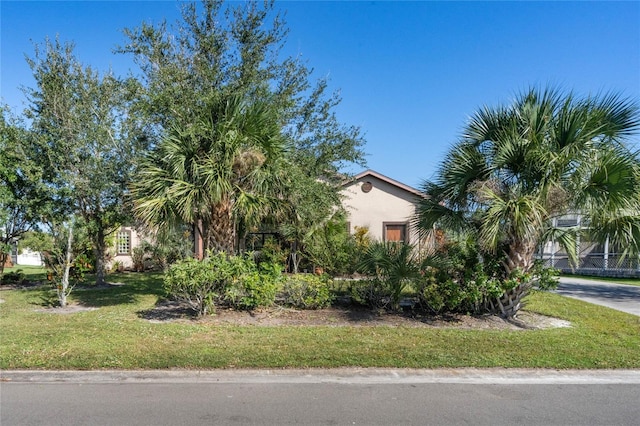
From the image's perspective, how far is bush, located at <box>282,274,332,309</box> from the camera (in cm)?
934

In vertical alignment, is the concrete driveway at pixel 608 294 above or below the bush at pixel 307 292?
below

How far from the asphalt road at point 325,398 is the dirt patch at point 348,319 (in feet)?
8.63

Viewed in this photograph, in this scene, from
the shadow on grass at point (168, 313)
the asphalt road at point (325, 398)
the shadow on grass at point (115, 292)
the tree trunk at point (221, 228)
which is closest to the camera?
the asphalt road at point (325, 398)

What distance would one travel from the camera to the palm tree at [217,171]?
9266 millimetres

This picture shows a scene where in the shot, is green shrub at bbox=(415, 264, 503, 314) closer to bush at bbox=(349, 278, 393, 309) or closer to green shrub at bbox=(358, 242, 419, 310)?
green shrub at bbox=(358, 242, 419, 310)

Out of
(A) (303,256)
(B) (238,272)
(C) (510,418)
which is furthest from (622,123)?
(A) (303,256)

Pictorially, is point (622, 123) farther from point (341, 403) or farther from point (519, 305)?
point (341, 403)

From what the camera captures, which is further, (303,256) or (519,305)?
(303,256)

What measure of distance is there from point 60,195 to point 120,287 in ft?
12.7

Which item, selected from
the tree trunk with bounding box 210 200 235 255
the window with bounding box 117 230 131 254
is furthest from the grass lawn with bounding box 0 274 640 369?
the window with bounding box 117 230 131 254

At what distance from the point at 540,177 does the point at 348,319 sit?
4790 millimetres

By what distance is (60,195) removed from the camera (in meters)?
12.9

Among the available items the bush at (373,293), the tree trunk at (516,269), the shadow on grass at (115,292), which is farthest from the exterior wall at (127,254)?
the tree trunk at (516,269)

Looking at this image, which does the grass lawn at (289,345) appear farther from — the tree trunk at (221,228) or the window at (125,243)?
the window at (125,243)
